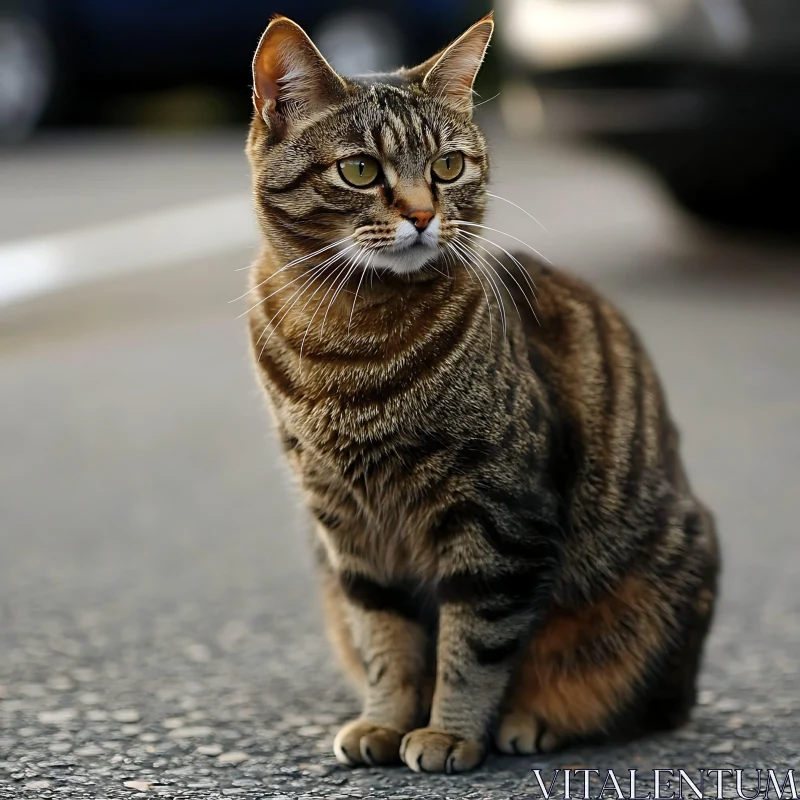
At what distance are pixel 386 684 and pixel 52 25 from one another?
958cm

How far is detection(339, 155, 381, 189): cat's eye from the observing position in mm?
2506

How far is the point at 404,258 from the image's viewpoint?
2.51m

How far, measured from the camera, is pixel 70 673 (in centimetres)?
318

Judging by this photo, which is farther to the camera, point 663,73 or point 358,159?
point 663,73

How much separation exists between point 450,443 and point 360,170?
491 mm

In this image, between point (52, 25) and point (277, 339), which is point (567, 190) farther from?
point (277, 339)

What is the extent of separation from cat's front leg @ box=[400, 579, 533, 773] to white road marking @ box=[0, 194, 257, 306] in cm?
439

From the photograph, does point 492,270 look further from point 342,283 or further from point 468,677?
point 468,677

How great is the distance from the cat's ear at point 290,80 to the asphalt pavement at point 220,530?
1.52 feet

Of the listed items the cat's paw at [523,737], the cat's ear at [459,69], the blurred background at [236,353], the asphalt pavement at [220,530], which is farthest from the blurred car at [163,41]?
the cat's paw at [523,737]

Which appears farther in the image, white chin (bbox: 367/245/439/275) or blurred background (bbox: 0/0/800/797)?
blurred background (bbox: 0/0/800/797)

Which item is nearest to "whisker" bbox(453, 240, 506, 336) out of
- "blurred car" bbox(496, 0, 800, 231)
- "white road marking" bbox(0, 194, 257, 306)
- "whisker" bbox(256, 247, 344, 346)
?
"whisker" bbox(256, 247, 344, 346)

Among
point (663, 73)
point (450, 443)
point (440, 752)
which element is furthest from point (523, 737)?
point (663, 73)

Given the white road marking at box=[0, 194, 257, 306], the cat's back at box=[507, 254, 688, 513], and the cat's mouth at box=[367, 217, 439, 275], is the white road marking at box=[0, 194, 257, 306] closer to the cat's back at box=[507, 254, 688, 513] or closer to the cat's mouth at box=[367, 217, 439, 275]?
the cat's back at box=[507, 254, 688, 513]
